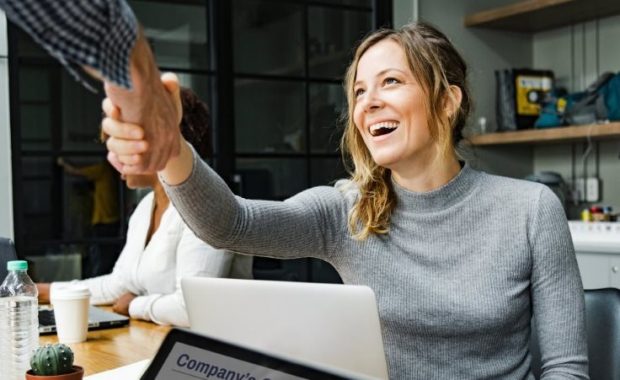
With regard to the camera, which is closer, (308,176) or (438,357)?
(438,357)

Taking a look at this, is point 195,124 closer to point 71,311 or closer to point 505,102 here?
point 71,311

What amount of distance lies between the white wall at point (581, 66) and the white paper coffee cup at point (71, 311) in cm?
307

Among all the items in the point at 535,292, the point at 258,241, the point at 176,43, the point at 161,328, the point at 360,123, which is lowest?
the point at 161,328

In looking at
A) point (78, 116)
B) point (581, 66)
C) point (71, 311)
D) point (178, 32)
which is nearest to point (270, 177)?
point (178, 32)

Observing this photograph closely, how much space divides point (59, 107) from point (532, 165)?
270 centimetres

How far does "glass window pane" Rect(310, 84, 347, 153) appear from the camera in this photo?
429 centimetres

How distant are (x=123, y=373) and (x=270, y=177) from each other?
113 inches

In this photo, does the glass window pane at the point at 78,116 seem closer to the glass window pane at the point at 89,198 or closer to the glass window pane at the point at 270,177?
the glass window pane at the point at 89,198

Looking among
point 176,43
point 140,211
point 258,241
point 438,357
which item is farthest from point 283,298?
point 176,43

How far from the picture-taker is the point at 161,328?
1777mm

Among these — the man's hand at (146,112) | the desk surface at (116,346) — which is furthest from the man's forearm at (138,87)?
the desk surface at (116,346)

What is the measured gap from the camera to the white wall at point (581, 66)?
12.8ft

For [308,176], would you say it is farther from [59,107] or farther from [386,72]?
[386,72]

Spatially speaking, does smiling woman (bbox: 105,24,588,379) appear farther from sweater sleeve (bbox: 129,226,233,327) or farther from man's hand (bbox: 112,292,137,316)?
man's hand (bbox: 112,292,137,316)
